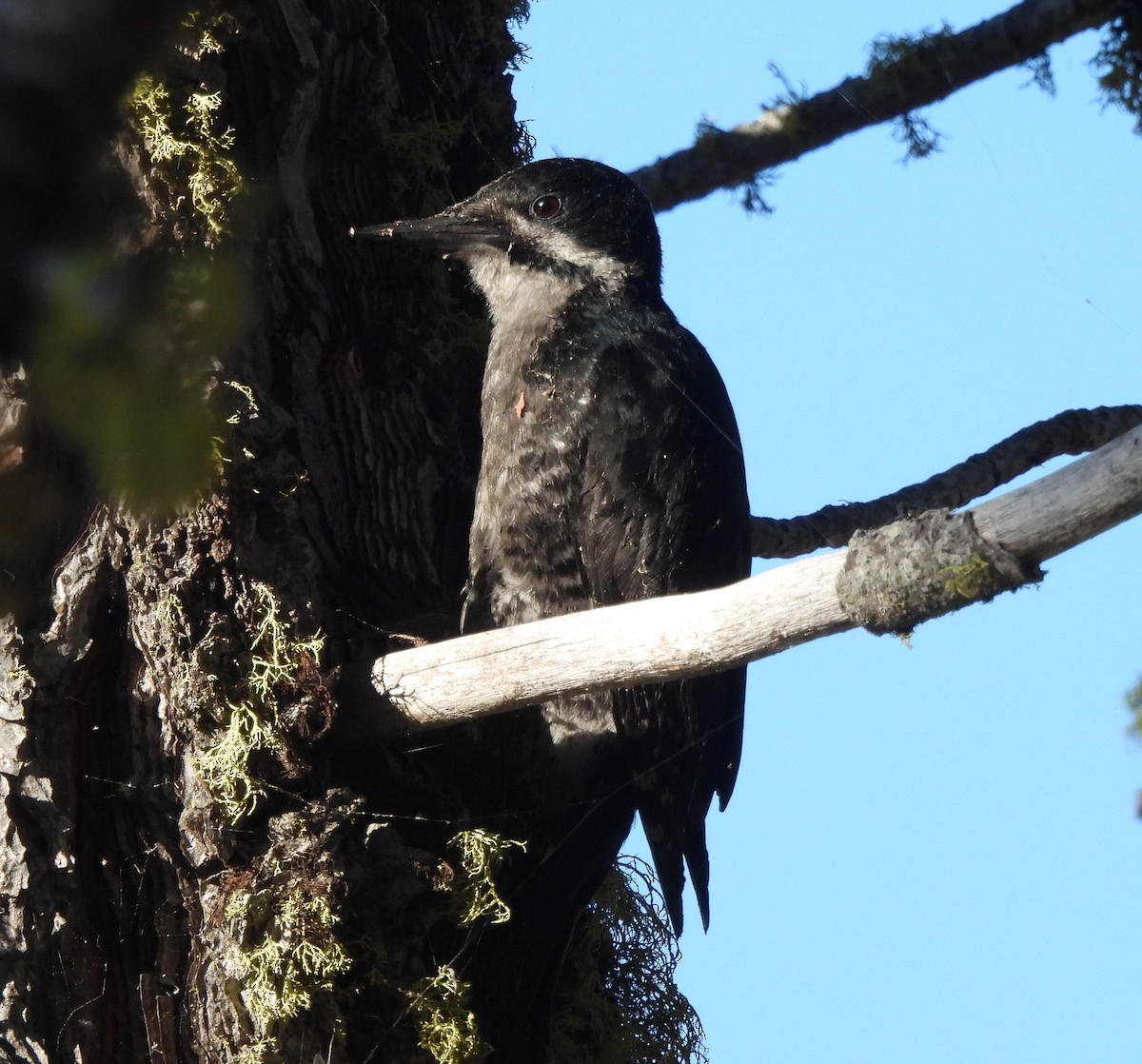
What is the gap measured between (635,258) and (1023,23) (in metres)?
1.20

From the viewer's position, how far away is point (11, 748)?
8.27 ft

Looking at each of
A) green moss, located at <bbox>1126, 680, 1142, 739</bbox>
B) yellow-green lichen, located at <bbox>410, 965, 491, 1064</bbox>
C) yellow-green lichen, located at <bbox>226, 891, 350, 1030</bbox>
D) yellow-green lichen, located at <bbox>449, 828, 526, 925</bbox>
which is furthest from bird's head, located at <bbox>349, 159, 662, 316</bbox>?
green moss, located at <bbox>1126, 680, 1142, 739</bbox>

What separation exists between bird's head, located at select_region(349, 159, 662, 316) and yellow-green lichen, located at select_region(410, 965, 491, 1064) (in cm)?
169

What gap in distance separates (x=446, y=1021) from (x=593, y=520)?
1.24m

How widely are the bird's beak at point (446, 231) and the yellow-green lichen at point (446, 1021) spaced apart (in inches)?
64.1

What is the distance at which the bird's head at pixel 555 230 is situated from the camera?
11.5 feet

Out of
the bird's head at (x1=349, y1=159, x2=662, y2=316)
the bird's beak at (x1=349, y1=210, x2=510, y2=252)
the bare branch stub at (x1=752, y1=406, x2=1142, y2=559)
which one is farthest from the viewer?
the bare branch stub at (x1=752, y1=406, x2=1142, y2=559)

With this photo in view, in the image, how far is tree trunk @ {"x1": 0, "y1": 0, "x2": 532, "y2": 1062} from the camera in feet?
8.09

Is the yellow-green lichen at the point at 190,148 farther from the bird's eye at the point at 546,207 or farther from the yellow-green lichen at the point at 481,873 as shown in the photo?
the yellow-green lichen at the point at 481,873

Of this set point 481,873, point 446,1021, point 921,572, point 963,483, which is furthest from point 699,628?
point 963,483

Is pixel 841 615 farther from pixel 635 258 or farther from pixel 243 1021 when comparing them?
pixel 635 258

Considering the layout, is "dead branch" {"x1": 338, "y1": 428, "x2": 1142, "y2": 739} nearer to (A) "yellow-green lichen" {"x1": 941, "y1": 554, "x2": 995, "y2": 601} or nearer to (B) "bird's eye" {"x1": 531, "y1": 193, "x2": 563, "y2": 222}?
(A) "yellow-green lichen" {"x1": 941, "y1": 554, "x2": 995, "y2": 601}

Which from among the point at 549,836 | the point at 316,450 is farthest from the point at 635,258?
the point at 549,836

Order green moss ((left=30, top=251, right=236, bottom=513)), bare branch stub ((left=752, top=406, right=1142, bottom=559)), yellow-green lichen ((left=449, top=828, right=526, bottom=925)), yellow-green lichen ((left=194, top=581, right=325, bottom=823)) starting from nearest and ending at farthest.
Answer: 1. green moss ((left=30, top=251, right=236, bottom=513))
2. yellow-green lichen ((left=194, top=581, right=325, bottom=823))
3. yellow-green lichen ((left=449, top=828, right=526, bottom=925))
4. bare branch stub ((left=752, top=406, right=1142, bottom=559))
